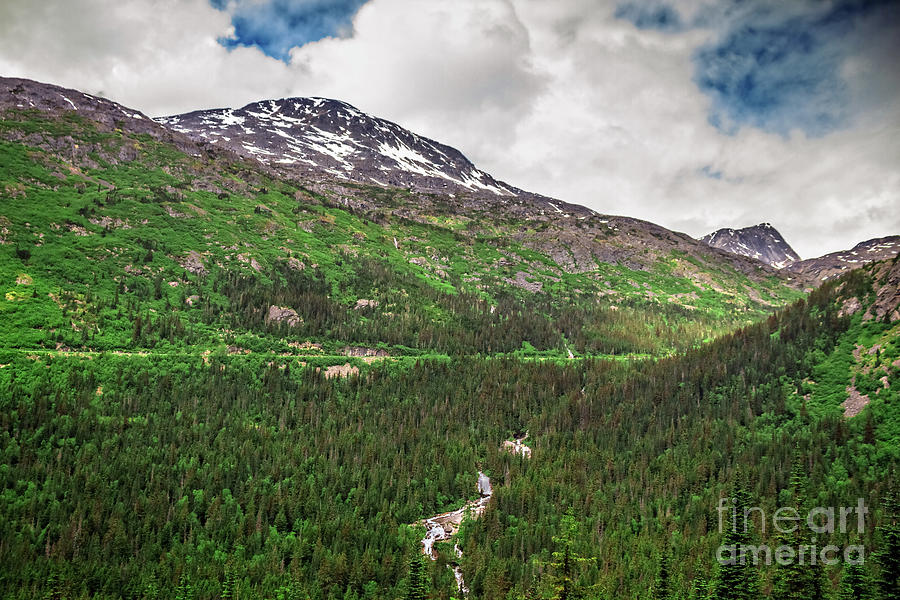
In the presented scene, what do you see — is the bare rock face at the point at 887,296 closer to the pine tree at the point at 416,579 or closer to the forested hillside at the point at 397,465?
the forested hillside at the point at 397,465

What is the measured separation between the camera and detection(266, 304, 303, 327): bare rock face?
177 metres

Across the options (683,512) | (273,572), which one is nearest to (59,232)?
(273,572)

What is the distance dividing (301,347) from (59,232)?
90.0m

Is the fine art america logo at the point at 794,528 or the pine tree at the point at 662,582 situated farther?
the fine art america logo at the point at 794,528

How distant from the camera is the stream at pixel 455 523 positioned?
3492 inches

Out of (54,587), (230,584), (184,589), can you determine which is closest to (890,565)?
(230,584)

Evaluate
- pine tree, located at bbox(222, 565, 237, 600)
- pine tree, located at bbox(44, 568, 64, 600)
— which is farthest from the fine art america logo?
pine tree, located at bbox(44, 568, 64, 600)

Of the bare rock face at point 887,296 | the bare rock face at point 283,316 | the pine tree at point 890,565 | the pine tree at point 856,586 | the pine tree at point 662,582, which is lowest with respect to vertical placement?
the pine tree at point 662,582

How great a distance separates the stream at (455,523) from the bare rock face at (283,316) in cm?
9555

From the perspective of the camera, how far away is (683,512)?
91438 mm

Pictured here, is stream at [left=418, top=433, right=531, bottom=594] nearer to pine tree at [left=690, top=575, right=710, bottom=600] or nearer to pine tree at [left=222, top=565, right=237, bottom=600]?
pine tree at [left=222, top=565, right=237, bottom=600]

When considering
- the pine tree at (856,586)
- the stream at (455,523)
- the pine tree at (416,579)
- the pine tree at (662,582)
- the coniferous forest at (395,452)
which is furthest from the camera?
the stream at (455,523)

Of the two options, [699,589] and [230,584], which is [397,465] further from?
[699,589]

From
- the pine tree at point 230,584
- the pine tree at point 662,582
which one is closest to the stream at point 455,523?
the pine tree at point 230,584
